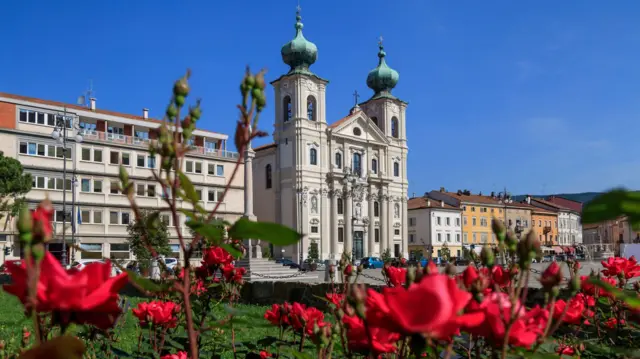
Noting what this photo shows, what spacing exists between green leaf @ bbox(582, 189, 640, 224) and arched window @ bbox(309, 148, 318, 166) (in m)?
53.8

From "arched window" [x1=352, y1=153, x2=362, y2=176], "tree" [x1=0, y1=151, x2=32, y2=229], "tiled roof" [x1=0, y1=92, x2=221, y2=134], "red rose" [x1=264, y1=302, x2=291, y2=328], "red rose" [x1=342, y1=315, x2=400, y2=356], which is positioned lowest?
"red rose" [x1=264, y1=302, x2=291, y2=328]

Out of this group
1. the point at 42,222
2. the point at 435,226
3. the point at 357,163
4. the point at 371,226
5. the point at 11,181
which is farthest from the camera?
the point at 435,226

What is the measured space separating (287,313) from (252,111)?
1289 mm

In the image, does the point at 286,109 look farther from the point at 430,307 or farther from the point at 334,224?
the point at 430,307

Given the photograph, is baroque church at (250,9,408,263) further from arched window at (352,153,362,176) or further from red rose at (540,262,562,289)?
red rose at (540,262,562,289)

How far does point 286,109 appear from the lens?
56.2 metres

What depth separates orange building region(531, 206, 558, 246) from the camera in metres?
80.4

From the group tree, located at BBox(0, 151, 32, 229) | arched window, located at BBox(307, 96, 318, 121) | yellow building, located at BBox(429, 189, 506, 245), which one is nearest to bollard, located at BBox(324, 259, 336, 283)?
tree, located at BBox(0, 151, 32, 229)

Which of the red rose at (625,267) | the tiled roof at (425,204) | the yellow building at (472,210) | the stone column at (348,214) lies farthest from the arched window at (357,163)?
the red rose at (625,267)

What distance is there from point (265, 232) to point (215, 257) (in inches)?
77.6

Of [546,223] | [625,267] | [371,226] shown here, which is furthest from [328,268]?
[546,223]

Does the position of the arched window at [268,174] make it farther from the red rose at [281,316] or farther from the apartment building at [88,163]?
the red rose at [281,316]

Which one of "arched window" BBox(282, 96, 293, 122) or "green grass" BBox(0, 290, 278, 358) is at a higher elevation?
"arched window" BBox(282, 96, 293, 122)

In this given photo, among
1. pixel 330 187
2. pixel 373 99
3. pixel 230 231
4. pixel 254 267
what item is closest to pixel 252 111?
pixel 230 231
